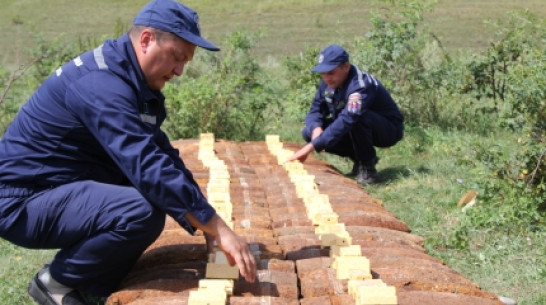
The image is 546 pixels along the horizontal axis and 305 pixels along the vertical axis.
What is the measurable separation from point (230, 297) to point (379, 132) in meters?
3.79

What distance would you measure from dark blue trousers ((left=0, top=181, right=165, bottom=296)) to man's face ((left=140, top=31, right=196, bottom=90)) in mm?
541

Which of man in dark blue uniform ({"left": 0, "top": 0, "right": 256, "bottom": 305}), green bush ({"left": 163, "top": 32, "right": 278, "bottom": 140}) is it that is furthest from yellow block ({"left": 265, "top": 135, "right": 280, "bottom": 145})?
man in dark blue uniform ({"left": 0, "top": 0, "right": 256, "bottom": 305})

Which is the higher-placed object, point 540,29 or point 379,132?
point 540,29

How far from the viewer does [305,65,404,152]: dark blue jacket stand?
6.36 meters

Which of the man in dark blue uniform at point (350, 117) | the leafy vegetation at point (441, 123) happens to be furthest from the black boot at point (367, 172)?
the leafy vegetation at point (441, 123)

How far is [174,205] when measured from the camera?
322 centimetres

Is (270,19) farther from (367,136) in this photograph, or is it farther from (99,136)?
(99,136)

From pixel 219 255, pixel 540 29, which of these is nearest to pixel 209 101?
pixel 540 29

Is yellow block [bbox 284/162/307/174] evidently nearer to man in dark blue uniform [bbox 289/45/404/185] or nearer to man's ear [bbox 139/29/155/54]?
man in dark blue uniform [bbox 289/45/404/185]

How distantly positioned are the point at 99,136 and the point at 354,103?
3.44 meters

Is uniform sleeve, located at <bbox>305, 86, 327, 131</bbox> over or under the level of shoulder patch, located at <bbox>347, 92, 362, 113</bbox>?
under

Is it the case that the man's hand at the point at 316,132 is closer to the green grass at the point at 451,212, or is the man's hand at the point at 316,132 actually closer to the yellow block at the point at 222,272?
the green grass at the point at 451,212

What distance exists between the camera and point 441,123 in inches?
345

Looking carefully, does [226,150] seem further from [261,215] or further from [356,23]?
[356,23]
